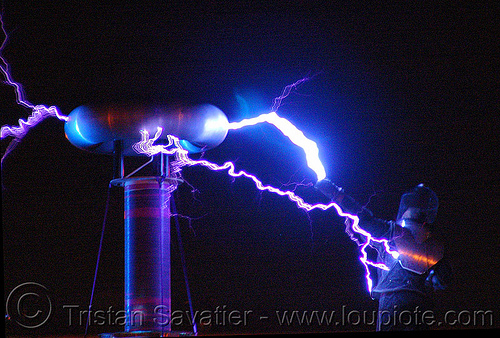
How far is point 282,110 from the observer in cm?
540

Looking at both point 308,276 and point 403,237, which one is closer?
point 403,237

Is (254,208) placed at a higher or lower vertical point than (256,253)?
higher

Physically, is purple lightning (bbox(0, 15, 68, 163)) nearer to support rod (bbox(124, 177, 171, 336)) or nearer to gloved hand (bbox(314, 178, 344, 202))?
support rod (bbox(124, 177, 171, 336))

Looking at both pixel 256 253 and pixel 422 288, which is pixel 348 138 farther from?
Result: pixel 422 288

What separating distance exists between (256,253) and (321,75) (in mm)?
1607

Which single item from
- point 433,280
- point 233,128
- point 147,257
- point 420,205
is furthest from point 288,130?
point 433,280

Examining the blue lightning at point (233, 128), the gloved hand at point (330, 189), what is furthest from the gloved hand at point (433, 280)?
the gloved hand at point (330, 189)

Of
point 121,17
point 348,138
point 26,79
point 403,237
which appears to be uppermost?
point 121,17

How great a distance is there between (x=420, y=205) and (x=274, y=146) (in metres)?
→ 1.75

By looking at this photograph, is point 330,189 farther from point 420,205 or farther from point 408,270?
point 408,270

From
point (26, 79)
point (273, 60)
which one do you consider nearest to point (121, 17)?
point (26, 79)
